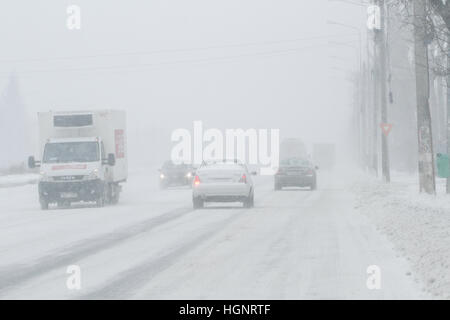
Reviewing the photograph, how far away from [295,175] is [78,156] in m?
14.4

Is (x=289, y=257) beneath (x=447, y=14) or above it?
beneath

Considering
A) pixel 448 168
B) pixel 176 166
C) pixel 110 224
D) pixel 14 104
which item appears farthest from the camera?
pixel 14 104

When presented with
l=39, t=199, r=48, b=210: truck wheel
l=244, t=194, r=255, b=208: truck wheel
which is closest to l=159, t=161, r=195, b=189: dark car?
l=39, t=199, r=48, b=210: truck wheel

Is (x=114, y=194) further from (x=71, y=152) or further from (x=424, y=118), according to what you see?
(x=424, y=118)

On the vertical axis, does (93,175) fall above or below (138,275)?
above

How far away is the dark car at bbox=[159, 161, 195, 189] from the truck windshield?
709 inches

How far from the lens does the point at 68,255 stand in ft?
53.6

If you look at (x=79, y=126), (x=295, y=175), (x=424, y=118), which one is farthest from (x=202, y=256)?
(x=295, y=175)

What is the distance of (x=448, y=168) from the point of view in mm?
32125

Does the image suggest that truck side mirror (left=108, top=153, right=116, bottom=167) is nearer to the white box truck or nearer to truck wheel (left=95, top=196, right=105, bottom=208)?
the white box truck
